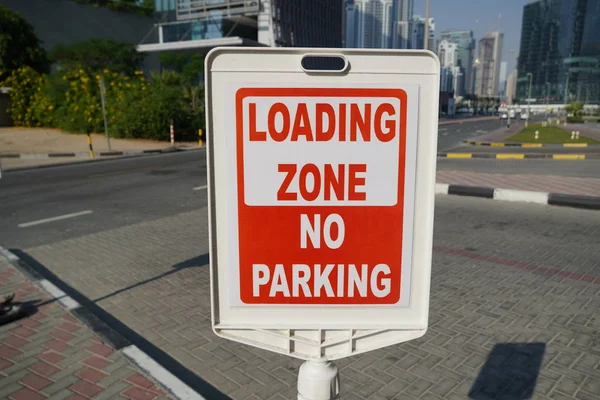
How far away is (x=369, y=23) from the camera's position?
178m

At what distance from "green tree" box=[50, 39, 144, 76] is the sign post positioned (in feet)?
176

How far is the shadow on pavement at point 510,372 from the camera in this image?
3.21 meters

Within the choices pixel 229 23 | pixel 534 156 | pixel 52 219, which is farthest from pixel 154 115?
pixel 229 23

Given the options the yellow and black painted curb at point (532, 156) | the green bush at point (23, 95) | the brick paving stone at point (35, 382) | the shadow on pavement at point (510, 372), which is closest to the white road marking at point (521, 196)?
the shadow on pavement at point (510, 372)

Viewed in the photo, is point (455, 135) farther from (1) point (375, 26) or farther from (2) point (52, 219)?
(1) point (375, 26)

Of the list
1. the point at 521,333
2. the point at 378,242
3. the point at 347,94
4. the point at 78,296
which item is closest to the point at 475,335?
the point at 521,333

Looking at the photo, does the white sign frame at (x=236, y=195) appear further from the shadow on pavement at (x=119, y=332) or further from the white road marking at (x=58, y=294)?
the white road marking at (x=58, y=294)

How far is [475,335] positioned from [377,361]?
1.01 m

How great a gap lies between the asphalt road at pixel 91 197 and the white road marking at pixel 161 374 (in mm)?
4358

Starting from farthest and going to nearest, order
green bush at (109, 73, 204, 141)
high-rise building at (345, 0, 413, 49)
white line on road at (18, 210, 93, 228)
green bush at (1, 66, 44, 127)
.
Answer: high-rise building at (345, 0, 413, 49), green bush at (1, 66, 44, 127), green bush at (109, 73, 204, 141), white line on road at (18, 210, 93, 228)

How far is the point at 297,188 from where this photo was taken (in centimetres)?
127

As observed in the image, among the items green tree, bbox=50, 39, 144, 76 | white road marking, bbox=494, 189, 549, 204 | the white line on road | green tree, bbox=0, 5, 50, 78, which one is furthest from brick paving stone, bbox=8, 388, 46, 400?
green tree, bbox=50, 39, 144, 76

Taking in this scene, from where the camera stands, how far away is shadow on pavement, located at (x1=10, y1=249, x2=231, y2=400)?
11.1 ft

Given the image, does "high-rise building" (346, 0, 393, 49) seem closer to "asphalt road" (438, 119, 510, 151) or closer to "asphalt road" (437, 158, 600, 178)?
"asphalt road" (438, 119, 510, 151)
